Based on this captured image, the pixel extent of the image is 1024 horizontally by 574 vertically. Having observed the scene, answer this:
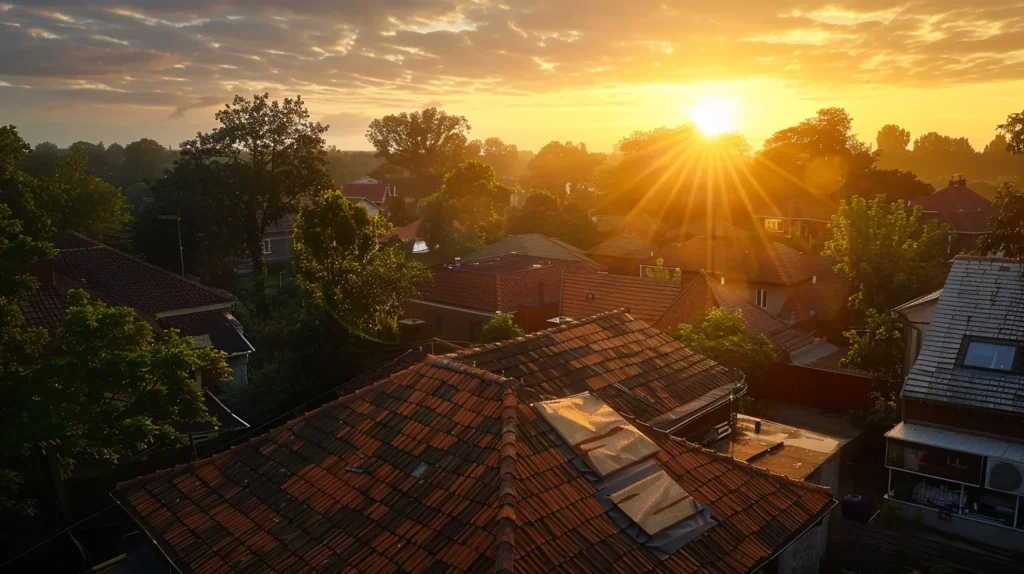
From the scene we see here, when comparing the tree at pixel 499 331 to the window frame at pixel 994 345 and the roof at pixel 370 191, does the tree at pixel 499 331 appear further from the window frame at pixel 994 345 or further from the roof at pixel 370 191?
the roof at pixel 370 191

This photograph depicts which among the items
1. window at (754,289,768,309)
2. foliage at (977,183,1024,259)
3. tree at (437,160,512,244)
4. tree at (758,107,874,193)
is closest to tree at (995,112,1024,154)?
foliage at (977,183,1024,259)

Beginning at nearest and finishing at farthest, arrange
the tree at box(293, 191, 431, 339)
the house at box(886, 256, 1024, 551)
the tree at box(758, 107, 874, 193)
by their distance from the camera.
→ the house at box(886, 256, 1024, 551) → the tree at box(293, 191, 431, 339) → the tree at box(758, 107, 874, 193)

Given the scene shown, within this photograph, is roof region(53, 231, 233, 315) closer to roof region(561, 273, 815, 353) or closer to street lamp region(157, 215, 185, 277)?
street lamp region(157, 215, 185, 277)

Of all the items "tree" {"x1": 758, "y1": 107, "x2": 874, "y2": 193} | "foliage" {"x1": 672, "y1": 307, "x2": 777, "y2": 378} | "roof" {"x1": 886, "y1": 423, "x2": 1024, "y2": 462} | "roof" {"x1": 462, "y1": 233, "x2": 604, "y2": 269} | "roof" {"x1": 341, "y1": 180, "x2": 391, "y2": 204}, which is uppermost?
"tree" {"x1": 758, "y1": 107, "x2": 874, "y2": 193}

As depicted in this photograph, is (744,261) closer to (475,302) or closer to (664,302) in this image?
(664,302)

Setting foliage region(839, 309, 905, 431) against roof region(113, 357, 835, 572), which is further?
foliage region(839, 309, 905, 431)

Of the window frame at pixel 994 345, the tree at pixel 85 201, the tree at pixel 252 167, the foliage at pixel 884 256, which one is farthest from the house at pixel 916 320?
the tree at pixel 85 201
